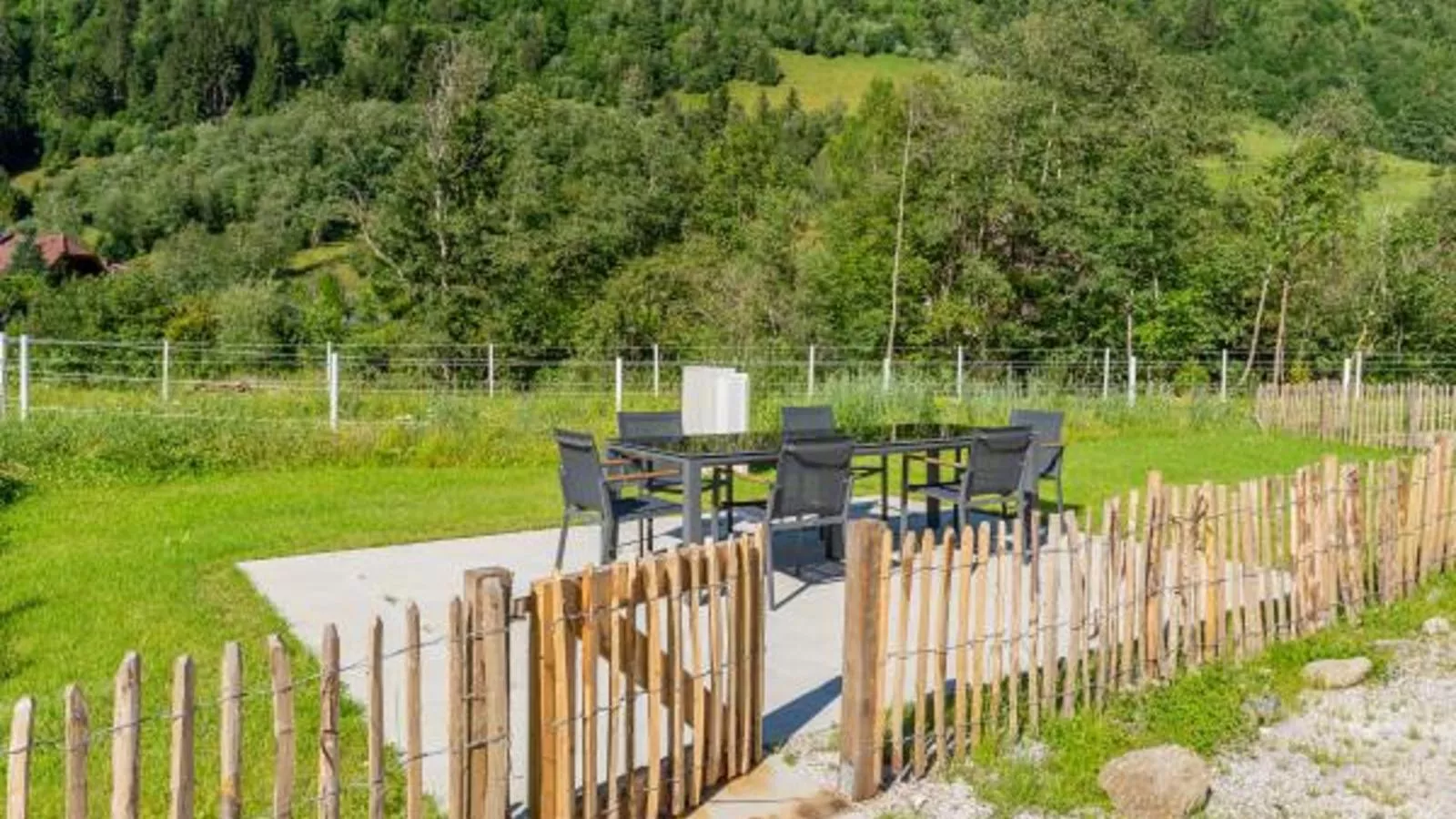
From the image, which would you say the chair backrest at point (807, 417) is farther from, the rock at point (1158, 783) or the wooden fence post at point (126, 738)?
the wooden fence post at point (126, 738)

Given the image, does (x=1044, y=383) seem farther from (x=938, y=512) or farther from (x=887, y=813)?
(x=887, y=813)

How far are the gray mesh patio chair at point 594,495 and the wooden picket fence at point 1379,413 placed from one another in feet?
40.3

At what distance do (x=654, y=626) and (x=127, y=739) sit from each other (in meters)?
1.43

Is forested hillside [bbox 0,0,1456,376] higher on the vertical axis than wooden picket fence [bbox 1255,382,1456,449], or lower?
higher

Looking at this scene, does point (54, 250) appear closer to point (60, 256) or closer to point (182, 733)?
point (60, 256)

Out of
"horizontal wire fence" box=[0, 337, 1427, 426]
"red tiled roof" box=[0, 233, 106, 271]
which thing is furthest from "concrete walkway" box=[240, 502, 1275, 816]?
"red tiled roof" box=[0, 233, 106, 271]

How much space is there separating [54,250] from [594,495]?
168 feet

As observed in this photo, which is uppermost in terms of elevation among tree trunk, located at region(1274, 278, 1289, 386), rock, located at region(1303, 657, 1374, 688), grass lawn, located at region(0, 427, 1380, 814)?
tree trunk, located at region(1274, 278, 1289, 386)

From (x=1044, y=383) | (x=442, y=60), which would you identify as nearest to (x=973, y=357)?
(x=1044, y=383)

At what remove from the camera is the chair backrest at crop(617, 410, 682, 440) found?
25.7 ft

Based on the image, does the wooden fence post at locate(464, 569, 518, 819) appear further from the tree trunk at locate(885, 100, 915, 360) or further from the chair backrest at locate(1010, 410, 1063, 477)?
the tree trunk at locate(885, 100, 915, 360)

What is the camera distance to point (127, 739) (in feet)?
7.02

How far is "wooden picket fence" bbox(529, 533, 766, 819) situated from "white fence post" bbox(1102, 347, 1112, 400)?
14939 millimetres

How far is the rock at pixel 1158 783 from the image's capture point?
3461 millimetres
